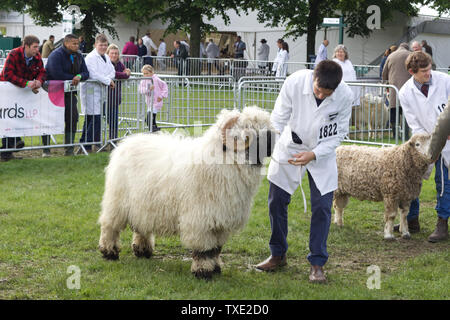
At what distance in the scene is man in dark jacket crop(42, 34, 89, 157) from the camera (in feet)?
34.6

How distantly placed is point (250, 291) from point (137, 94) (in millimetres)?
7575

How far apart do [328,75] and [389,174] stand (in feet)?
7.84

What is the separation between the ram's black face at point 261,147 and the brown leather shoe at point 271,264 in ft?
4.03

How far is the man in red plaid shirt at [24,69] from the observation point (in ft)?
32.2

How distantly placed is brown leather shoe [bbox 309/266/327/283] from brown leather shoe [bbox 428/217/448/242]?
213cm

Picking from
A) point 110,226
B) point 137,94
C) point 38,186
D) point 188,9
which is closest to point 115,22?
point 188,9

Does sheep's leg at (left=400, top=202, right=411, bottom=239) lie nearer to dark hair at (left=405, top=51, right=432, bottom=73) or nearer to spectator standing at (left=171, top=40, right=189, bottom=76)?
dark hair at (left=405, top=51, right=432, bottom=73)

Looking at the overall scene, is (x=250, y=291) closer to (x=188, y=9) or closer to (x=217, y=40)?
(x=188, y=9)

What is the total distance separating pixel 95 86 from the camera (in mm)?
10953

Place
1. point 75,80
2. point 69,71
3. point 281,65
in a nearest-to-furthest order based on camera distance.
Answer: point 75,80
point 69,71
point 281,65

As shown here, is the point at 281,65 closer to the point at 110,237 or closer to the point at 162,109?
the point at 162,109

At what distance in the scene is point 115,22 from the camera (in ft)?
125
